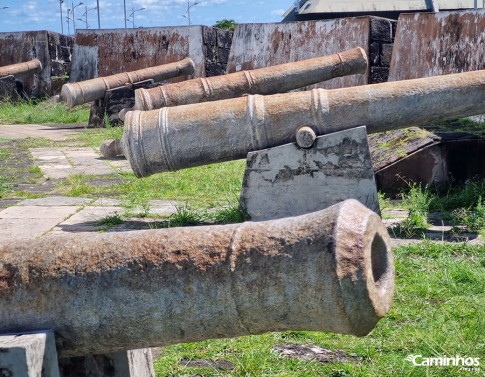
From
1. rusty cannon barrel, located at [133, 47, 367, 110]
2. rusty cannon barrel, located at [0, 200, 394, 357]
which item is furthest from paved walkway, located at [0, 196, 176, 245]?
rusty cannon barrel, located at [0, 200, 394, 357]

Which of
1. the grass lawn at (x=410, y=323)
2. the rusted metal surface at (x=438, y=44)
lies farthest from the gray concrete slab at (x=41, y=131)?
the grass lawn at (x=410, y=323)

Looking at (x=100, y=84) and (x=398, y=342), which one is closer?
(x=398, y=342)

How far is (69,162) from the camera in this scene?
1114cm

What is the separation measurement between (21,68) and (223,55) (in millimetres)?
5163

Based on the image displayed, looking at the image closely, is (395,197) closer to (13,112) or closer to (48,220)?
(48,220)

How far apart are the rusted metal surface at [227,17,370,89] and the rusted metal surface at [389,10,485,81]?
1007 mm

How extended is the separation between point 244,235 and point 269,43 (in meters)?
15.1

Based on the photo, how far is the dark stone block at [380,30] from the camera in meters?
14.2

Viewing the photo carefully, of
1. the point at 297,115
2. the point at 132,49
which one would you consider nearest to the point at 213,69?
the point at 132,49

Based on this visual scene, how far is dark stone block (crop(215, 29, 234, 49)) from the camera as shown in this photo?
1955cm

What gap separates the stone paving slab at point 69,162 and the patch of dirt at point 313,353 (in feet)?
21.1

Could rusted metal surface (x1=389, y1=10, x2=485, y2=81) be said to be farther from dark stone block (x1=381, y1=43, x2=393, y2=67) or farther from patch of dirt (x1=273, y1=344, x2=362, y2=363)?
patch of dirt (x1=273, y1=344, x2=362, y2=363)

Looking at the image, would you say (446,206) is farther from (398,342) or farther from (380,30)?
(380,30)

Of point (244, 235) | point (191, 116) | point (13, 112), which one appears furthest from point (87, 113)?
point (244, 235)
